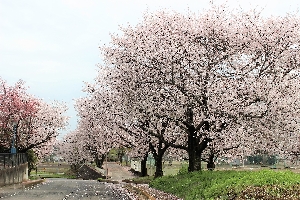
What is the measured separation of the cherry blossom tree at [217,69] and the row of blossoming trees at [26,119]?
26831mm

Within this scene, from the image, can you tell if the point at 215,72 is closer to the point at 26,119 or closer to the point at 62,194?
the point at 62,194

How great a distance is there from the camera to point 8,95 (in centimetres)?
4941

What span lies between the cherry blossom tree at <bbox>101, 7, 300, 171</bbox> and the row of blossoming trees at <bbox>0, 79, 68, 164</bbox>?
88.0 ft

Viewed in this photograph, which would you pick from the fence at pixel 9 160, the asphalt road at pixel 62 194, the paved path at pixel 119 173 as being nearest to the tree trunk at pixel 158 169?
the asphalt road at pixel 62 194

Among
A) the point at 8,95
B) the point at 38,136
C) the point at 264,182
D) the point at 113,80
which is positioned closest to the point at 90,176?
the point at 38,136

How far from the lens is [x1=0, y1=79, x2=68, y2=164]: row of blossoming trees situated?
48.9 m

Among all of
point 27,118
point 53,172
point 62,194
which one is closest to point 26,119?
point 27,118

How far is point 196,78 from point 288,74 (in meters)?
5.76

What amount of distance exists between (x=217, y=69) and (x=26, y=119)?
32415 mm

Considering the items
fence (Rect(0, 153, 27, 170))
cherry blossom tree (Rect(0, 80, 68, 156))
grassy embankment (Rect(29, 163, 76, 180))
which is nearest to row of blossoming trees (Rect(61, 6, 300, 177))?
fence (Rect(0, 153, 27, 170))

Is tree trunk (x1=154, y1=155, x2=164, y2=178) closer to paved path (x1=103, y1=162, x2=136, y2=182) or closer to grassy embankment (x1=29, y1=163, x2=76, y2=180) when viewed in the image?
paved path (x1=103, y1=162, x2=136, y2=182)

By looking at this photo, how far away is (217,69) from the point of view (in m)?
25.2

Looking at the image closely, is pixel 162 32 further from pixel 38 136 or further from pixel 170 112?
pixel 38 136

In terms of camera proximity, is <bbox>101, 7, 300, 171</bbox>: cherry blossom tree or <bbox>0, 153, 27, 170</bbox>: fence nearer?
<bbox>101, 7, 300, 171</bbox>: cherry blossom tree
